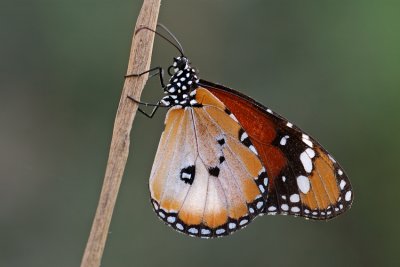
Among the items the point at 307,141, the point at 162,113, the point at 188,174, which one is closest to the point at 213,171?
the point at 188,174

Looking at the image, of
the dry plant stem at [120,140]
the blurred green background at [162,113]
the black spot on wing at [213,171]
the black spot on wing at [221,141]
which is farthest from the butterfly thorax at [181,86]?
the blurred green background at [162,113]

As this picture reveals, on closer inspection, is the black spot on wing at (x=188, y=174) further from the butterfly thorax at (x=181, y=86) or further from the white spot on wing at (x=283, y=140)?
the white spot on wing at (x=283, y=140)

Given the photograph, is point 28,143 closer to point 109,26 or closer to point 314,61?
point 109,26

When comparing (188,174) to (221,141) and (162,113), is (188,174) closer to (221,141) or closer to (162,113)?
(221,141)

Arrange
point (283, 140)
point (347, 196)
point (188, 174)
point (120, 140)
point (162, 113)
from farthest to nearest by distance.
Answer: point (162, 113) < point (188, 174) < point (283, 140) < point (347, 196) < point (120, 140)

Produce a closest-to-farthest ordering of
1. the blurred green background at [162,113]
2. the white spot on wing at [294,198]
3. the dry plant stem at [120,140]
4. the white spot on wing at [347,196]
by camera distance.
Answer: the dry plant stem at [120,140]
the white spot on wing at [347,196]
the white spot on wing at [294,198]
the blurred green background at [162,113]

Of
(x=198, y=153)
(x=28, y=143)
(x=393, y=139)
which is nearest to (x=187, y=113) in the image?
(x=198, y=153)

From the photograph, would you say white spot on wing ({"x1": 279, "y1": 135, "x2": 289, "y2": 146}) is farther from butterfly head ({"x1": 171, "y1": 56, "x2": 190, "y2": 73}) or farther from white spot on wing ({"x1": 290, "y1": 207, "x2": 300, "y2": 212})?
butterfly head ({"x1": 171, "y1": 56, "x2": 190, "y2": 73})
